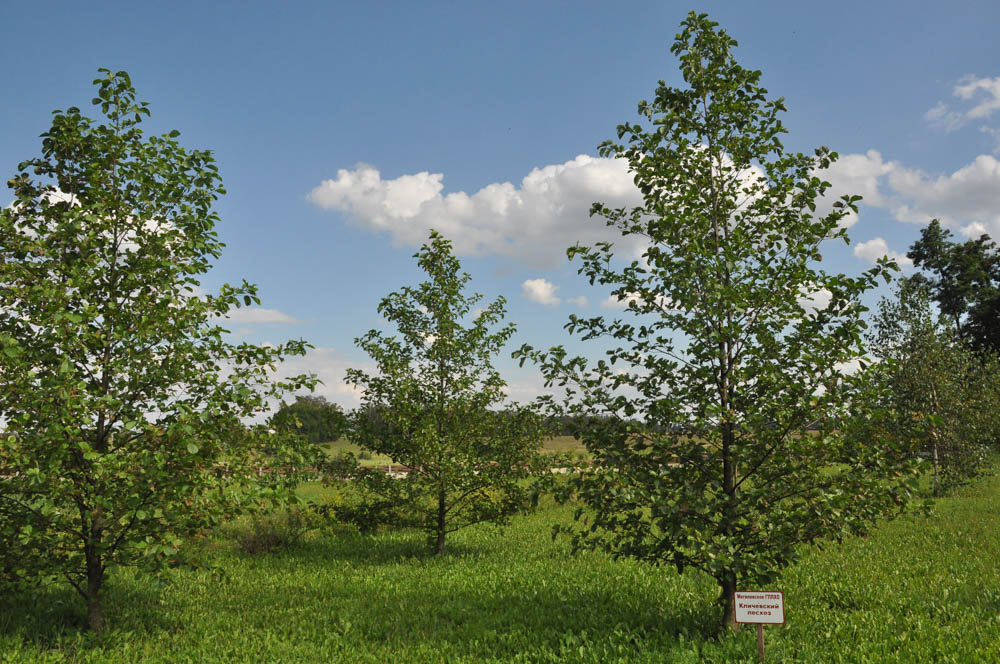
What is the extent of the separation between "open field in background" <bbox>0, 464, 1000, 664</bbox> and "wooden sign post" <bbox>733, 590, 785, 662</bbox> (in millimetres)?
527

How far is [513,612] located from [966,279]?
182 ft

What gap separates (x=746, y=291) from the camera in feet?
23.6

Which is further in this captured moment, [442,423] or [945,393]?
[945,393]

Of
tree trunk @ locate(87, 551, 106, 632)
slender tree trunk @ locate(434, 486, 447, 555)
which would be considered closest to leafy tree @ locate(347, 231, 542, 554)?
slender tree trunk @ locate(434, 486, 447, 555)

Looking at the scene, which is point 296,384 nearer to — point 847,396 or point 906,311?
point 847,396

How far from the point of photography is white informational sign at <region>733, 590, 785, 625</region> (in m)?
6.84

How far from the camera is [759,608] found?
6926 mm

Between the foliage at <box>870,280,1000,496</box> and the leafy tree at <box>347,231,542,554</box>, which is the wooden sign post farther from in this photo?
the foliage at <box>870,280,1000,496</box>

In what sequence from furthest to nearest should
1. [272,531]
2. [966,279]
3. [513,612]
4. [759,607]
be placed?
1. [966,279]
2. [272,531]
3. [513,612]
4. [759,607]

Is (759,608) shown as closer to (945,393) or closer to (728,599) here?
(728,599)

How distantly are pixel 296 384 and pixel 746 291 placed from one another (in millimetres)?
5777

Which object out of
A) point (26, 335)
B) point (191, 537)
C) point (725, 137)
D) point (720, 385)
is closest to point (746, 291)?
point (720, 385)

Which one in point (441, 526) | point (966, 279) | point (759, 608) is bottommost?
point (441, 526)

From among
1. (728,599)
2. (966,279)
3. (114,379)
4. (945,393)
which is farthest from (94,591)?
(966,279)
